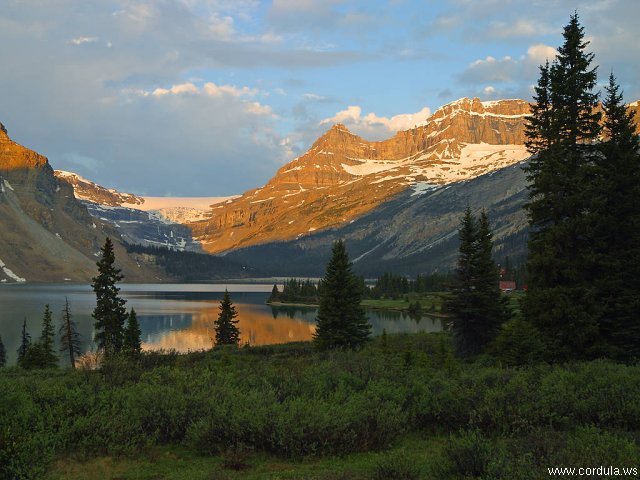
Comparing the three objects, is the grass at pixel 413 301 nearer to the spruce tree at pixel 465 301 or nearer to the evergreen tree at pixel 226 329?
the evergreen tree at pixel 226 329

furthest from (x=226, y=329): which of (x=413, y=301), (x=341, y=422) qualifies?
(x=413, y=301)

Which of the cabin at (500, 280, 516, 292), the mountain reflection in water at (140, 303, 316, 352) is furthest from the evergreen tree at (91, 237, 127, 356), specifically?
the cabin at (500, 280, 516, 292)

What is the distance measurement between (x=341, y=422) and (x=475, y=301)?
36.7 meters

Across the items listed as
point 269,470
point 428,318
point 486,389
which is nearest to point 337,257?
point 486,389

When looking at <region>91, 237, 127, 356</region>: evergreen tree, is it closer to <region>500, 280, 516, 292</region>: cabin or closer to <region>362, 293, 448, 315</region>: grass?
<region>362, 293, 448, 315</region>: grass

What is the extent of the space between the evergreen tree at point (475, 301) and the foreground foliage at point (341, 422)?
30.4 m

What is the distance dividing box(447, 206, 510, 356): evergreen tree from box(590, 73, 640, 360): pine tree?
59.0ft

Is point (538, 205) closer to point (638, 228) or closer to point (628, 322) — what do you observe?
point (638, 228)

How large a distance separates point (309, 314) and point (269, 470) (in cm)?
14060

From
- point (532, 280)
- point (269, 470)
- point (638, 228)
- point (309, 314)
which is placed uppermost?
point (638, 228)

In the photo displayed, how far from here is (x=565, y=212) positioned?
2969 centimetres

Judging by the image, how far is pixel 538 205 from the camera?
3105 centimetres

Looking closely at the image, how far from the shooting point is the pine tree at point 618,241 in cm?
2642

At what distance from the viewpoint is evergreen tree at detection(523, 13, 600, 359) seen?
1056 inches
